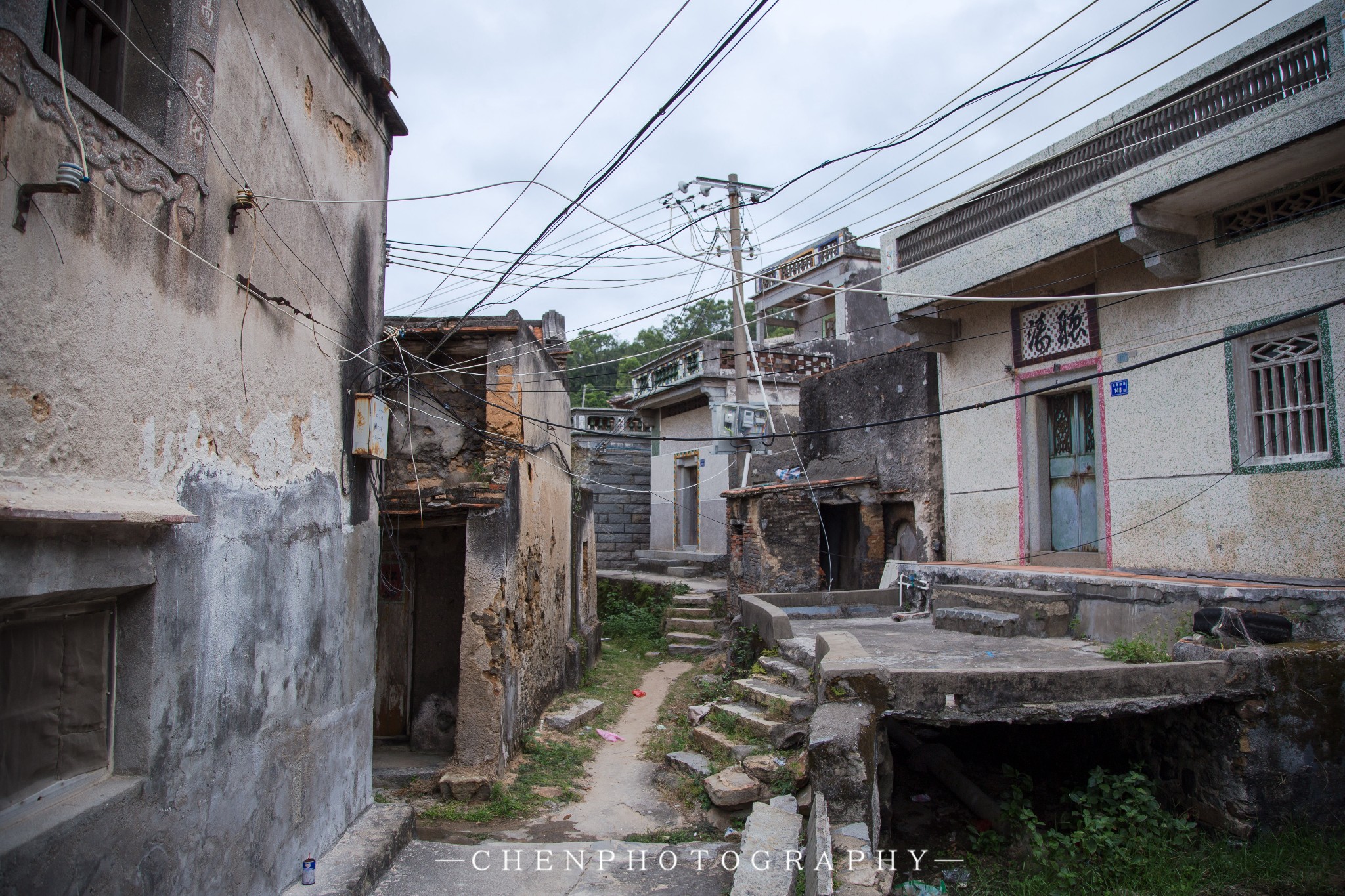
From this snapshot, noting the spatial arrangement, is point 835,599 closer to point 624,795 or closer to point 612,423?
point 624,795

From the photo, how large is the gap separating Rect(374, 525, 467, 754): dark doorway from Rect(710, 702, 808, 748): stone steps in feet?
9.48

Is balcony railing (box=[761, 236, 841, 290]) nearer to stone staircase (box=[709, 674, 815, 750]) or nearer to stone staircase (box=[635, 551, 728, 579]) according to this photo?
stone staircase (box=[635, 551, 728, 579])

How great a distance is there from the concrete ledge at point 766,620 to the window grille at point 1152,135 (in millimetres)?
4768

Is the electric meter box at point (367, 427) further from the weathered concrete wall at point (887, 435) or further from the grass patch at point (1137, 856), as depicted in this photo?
the weathered concrete wall at point (887, 435)

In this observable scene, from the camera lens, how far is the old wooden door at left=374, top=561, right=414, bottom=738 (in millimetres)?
8266

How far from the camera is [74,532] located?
9.12 feet

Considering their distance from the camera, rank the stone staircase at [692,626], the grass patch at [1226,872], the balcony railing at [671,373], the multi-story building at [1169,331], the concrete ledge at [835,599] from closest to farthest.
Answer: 1. the grass patch at [1226,872]
2. the multi-story building at [1169,331]
3. the concrete ledge at [835,599]
4. the stone staircase at [692,626]
5. the balcony railing at [671,373]

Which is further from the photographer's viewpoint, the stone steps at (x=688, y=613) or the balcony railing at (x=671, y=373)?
the balcony railing at (x=671, y=373)

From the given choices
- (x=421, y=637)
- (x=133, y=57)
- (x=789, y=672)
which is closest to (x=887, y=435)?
(x=789, y=672)

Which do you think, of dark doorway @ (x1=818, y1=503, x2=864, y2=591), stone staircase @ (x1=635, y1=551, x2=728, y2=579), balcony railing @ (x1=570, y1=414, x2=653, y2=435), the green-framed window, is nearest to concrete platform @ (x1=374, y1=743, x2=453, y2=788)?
Result: dark doorway @ (x1=818, y1=503, x2=864, y2=591)

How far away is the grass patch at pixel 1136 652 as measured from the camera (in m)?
5.66

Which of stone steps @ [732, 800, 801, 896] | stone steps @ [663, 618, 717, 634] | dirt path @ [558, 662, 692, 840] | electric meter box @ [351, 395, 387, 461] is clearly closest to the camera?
stone steps @ [732, 800, 801, 896]

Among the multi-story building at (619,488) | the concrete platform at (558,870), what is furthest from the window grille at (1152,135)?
the multi-story building at (619,488)

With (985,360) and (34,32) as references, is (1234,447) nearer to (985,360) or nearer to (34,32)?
(985,360)
